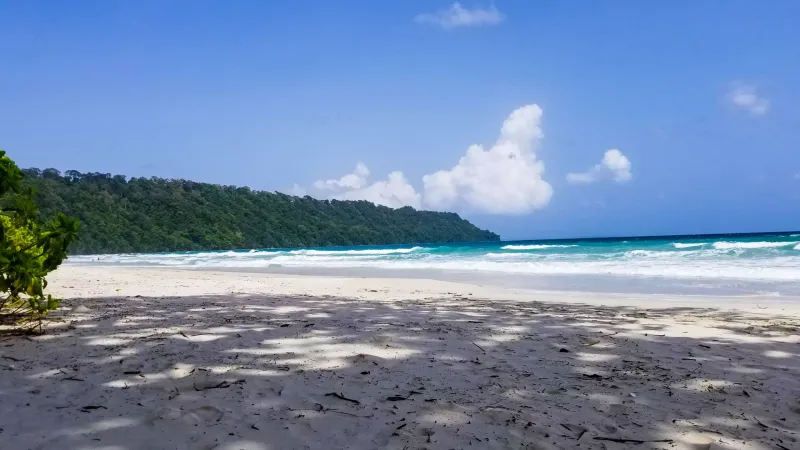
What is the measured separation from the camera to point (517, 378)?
3.04m

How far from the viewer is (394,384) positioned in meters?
2.89

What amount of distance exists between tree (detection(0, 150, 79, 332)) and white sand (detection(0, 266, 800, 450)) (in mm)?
364

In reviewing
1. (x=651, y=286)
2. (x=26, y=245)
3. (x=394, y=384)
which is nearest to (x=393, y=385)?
(x=394, y=384)

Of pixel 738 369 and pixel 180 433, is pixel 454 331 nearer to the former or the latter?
pixel 738 369

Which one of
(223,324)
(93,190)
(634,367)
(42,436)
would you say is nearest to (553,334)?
(634,367)

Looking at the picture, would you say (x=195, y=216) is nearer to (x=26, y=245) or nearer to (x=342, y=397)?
(x=26, y=245)

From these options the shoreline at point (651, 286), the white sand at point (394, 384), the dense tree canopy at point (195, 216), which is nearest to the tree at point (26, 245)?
the white sand at point (394, 384)

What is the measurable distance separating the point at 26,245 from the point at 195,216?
70.9m

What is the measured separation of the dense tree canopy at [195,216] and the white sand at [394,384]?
5061 cm

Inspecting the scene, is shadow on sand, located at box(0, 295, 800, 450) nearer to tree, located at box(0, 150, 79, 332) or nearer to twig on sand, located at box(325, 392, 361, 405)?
twig on sand, located at box(325, 392, 361, 405)

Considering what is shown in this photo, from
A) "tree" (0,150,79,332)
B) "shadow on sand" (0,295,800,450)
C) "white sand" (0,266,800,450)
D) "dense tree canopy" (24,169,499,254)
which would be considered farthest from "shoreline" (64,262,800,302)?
"dense tree canopy" (24,169,499,254)

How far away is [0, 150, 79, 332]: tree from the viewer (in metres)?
3.83

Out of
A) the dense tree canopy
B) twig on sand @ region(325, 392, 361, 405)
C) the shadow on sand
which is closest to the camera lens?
the shadow on sand

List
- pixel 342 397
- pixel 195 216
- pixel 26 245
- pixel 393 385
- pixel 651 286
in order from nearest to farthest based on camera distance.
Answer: pixel 342 397, pixel 393 385, pixel 26 245, pixel 651 286, pixel 195 216
